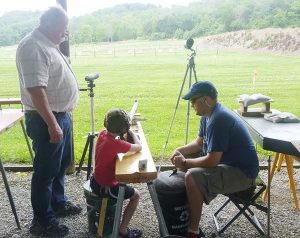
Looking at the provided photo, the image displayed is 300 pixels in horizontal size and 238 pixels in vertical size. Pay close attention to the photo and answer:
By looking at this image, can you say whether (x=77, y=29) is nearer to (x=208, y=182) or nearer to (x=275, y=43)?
(x=208, y=182)

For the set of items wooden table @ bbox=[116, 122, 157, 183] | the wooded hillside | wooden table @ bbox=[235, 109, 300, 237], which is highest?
the wooded hillside

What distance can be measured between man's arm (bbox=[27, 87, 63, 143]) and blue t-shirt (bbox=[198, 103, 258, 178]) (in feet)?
3.58

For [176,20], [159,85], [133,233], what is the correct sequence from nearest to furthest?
[133,233], [176,20], [159,85]

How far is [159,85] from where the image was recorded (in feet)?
33.2

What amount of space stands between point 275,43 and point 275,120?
5.75 metres

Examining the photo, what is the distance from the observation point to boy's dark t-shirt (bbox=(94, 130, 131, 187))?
8.92ft

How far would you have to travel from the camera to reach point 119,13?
626cm

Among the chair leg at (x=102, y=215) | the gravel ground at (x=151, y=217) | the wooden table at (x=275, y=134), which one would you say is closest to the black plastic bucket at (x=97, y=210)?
the chair leg at (x=102, y=215)

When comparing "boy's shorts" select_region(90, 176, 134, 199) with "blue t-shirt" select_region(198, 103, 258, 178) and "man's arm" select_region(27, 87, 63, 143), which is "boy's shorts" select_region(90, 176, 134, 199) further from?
"blue t-shirt" select_region(198, 103, 258, 178)

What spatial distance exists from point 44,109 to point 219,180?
1.33m

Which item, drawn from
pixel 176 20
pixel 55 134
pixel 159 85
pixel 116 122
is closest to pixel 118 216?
pixel 116 122

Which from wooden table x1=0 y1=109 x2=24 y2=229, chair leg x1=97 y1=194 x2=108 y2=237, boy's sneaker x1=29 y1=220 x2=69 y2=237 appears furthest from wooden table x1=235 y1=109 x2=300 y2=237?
wooden table x1=0 y1=109 x2=24 y2=229

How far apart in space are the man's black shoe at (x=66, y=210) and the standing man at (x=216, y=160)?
3.84 feet

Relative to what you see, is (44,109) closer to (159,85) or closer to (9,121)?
(9,121)
